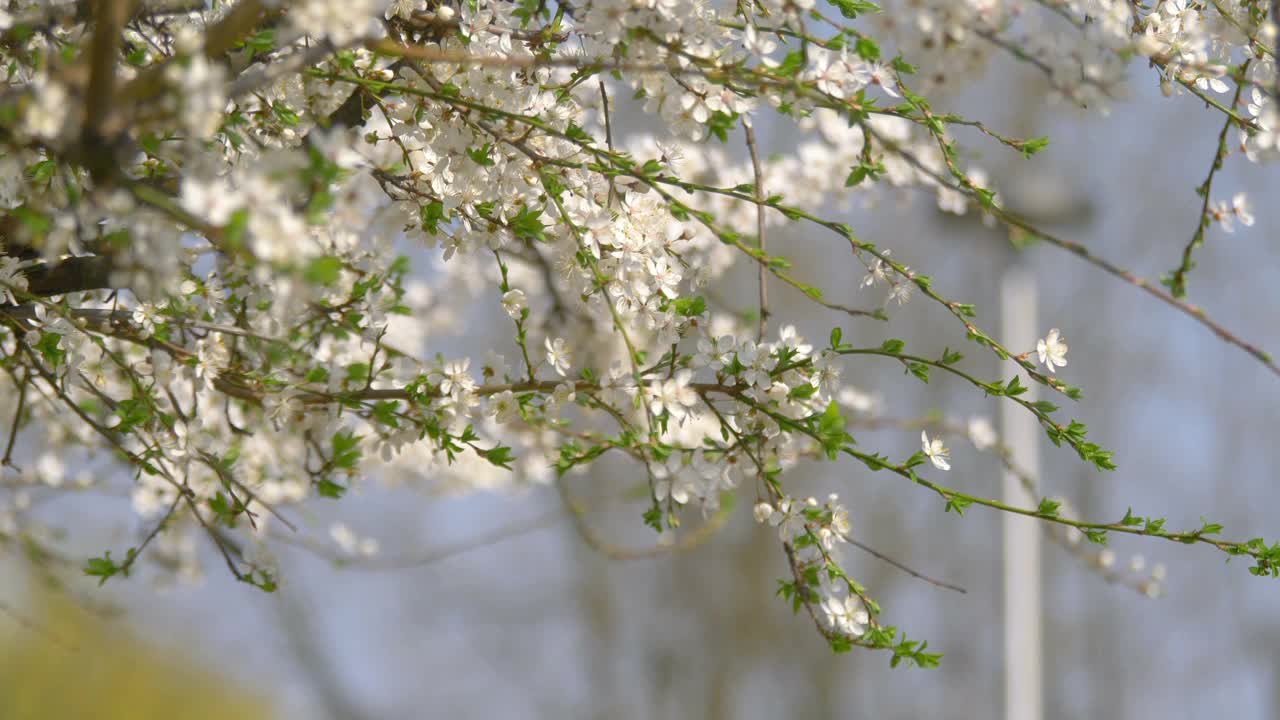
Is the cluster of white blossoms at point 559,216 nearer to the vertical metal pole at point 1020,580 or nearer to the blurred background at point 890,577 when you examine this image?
the vertical metal pole at point 1020,580

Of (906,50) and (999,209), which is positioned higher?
(906,50)

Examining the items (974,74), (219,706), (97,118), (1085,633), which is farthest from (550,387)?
(219,706)

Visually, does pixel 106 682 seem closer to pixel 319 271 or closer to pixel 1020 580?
pixel 1020 580

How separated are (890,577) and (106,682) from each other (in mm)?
3314

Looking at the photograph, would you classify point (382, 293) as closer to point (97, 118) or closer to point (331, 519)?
point (97, 118)

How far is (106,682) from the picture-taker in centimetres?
491

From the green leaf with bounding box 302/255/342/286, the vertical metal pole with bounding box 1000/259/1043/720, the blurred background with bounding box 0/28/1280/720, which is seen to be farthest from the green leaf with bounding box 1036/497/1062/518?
the blurred background with bounding box 0/28/1280/720

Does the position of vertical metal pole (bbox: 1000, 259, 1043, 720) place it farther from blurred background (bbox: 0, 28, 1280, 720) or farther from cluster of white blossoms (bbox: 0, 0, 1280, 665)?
cluster of white blossoms (bbox: 0, 0, 1280, 665)

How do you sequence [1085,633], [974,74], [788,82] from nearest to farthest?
[788,82] < [974,74] < [1085,633]

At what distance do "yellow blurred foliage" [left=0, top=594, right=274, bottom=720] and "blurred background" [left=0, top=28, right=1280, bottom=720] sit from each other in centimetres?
1

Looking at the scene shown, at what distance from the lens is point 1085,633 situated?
12.3 ft

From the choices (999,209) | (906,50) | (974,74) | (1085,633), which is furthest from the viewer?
(1085,633)

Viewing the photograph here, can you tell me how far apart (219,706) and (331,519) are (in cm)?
106

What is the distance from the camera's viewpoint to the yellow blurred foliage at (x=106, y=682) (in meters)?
4.70
